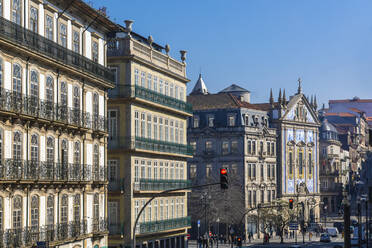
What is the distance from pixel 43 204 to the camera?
1938 inches

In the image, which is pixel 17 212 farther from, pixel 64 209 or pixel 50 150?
pixel 64 209

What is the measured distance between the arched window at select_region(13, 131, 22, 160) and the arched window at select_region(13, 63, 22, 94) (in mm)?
2177

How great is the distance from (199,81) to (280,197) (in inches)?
1537

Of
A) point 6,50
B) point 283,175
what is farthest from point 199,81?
point 6,50

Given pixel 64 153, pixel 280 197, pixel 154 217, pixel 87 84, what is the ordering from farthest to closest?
pixel 280 197
pixel 154 217
pixel 87 84
pixel 64 153

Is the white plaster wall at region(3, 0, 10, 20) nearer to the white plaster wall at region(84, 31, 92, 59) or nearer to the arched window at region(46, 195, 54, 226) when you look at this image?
the arched window at region(46, 195, 54, 226)

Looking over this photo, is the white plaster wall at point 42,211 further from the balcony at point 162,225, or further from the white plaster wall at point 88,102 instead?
the balcony at point 162,225

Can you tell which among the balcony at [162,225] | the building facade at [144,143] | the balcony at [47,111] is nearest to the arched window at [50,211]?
the balcony at [47,111]

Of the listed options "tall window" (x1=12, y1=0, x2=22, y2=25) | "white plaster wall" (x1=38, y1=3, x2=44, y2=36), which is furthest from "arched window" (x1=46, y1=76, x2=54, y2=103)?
"tall window" (x1=12, y1=0, x2=22, y2=25)

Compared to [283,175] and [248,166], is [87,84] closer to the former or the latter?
[248,166]

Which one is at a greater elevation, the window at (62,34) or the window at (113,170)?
the window at (62,34)

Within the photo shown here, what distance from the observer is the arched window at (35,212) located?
47.6 meters

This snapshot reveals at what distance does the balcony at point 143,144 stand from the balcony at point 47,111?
41.4ft

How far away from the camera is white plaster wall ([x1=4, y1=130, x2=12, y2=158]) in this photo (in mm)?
44062
